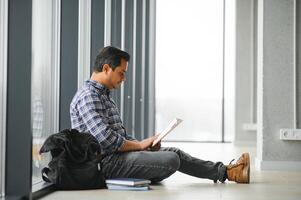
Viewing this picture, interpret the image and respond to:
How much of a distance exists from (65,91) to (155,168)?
1.08 metres

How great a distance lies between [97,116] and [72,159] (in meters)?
0.34

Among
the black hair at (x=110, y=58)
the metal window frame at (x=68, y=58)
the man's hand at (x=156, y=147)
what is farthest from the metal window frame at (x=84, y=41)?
the man's hand at (x=156, y=147)

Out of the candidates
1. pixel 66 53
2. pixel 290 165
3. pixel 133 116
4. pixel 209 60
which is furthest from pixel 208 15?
pixel 66 53

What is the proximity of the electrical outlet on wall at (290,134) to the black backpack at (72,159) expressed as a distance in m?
2.53

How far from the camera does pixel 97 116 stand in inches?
164

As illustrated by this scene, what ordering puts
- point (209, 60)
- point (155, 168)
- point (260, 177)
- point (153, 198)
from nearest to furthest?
point (153, 198), point (155, 168), point (260, 177), point (209, 60)

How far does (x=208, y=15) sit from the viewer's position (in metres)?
12.8

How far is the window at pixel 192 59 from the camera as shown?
12.8 meters

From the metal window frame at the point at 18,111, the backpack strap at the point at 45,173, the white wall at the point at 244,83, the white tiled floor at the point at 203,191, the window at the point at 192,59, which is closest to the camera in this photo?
the metal window frame at the point at 18,111

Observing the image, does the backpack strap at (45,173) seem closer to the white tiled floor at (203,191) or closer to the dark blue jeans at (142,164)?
the white tiled floor at (203,191)

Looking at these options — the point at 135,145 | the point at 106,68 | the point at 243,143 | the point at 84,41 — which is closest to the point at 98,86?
the point at 106,68

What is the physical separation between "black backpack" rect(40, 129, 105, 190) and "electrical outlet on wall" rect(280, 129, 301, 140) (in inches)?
99.6

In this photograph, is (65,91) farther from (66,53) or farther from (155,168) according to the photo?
(155,168)

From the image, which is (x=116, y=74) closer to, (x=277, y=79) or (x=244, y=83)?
(x=277, y=79)
